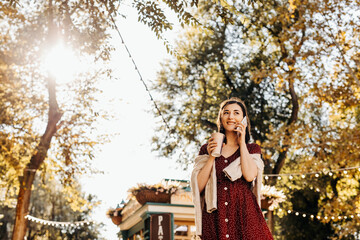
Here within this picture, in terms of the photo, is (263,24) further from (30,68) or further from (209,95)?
(30,68)

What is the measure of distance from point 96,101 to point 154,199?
270 inches

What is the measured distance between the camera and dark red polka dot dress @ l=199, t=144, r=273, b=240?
2291 millimetres

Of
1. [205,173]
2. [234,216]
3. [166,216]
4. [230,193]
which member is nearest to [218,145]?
[205,173]

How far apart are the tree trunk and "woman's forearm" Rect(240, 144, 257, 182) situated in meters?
9.65

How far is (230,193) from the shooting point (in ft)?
8.09

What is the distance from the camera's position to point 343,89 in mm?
10602

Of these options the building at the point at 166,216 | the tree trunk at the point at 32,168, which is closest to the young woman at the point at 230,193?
the building at the point at 166,216

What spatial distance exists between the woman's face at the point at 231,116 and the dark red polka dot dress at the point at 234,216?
0.34 meters

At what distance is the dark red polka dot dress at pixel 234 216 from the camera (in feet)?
7.52

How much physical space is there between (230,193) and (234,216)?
0.15 m

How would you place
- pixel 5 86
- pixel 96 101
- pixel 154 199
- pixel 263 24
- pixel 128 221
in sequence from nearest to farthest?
pixel 154 199 → pixel 128 221 → pixel 5 86 → pixel 96 101 → pixel 263 24

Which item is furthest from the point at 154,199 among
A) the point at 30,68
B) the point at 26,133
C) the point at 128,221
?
the point at 30,68

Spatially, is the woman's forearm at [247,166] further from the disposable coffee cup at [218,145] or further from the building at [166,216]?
the building at [166,216]

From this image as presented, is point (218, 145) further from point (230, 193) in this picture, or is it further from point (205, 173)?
point (230, 193)
